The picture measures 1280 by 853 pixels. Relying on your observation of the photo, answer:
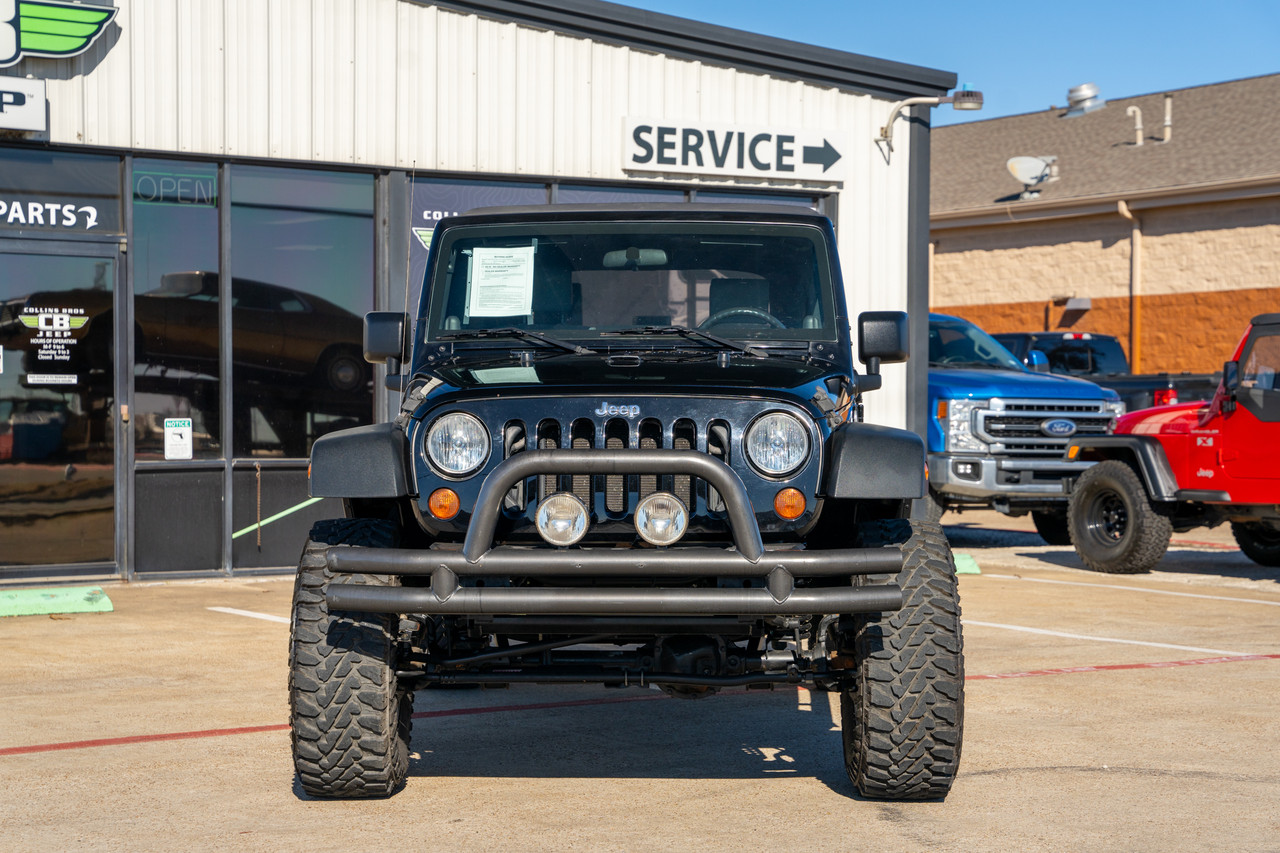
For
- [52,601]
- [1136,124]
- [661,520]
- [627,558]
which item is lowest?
[52,601]

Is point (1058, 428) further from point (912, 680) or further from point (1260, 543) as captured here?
point (912, 680)

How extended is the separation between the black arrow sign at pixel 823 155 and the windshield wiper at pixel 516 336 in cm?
878

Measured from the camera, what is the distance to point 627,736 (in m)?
6.30

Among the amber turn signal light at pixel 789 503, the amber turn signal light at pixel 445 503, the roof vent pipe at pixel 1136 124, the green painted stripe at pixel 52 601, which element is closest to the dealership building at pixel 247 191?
the green painted stripe at pixel 52 601

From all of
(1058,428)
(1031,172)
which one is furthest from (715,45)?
(1031,172)

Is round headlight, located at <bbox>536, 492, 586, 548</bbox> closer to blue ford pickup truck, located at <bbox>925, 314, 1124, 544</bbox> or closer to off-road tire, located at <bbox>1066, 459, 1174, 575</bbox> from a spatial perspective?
off-road tire, located at <bbox>1066, 459, 1174, 575</bbox>

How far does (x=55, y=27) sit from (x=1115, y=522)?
9634mm

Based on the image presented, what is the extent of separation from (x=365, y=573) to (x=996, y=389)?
34.0 ft

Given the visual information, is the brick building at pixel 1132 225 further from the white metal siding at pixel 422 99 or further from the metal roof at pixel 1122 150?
the white metal siding at pixel 422 99

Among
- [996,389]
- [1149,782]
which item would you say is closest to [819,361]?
[1149,782]

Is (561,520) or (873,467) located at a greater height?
(873,467)

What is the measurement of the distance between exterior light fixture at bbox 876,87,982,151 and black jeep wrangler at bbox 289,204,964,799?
9.52 m

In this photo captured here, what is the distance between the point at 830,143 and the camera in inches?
562

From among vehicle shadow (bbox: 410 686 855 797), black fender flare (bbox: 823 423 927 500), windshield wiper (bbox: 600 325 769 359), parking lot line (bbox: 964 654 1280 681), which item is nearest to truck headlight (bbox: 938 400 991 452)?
parking lot line (bbox: 964 654 1280 681)
